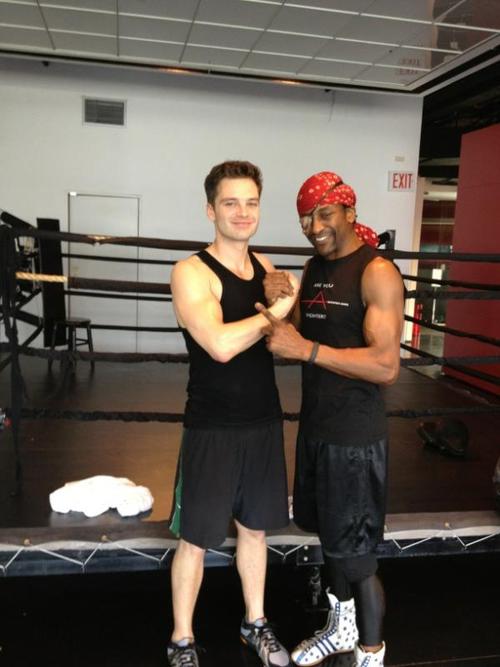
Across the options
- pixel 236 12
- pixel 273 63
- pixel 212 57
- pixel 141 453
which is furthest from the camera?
pixel 273 63

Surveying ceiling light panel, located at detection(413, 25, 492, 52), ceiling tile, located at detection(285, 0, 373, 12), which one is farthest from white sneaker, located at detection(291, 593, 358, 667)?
ceiling light panel, located at detection(413, 25, 492, 52)

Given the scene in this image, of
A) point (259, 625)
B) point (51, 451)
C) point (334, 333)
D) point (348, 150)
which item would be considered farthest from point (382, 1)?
point (259, 625)

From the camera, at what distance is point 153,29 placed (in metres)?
4.46

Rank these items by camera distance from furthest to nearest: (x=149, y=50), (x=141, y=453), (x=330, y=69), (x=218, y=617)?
(x=330, y=69), (x=149, y=50), (x=141, y=453), (x=218, y=617)

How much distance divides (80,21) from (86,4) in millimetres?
365

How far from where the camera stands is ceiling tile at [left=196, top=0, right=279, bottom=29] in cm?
396

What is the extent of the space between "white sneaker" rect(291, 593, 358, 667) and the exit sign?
543cm

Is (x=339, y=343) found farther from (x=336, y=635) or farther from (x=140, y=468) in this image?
(x=140, y=468)

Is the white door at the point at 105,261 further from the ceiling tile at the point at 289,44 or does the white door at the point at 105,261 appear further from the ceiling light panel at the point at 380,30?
the ceiling light panel at the point at 380,30

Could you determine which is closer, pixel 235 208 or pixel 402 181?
pixel 235 208

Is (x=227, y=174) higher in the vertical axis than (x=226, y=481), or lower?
higher

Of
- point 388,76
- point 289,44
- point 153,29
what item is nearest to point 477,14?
point 289,44

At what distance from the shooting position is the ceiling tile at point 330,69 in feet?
17.0

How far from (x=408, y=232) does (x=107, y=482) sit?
5.28 metres
